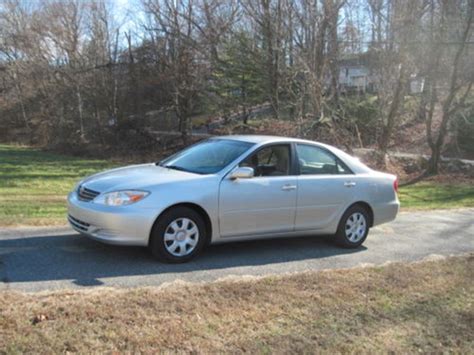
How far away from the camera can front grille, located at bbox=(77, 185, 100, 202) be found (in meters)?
6.05

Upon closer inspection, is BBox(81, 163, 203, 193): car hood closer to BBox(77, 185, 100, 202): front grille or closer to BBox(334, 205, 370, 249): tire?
BBox(77, 185, 100, 202): front grille

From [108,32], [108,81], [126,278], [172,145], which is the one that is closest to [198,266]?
[126,278]

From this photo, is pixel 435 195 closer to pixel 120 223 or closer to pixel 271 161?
pixel 271 161

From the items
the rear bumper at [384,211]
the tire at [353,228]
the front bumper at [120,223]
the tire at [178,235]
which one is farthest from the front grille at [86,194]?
the rear bumper at [384,211]

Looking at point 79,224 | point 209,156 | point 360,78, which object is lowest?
point 79,224

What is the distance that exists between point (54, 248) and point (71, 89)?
970 inches

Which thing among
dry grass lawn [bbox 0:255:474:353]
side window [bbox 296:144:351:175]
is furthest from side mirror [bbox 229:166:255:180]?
dry grass lawn [bbox 0:255:474:353]

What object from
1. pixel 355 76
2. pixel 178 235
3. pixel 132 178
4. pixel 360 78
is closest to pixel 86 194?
pixel 132 178

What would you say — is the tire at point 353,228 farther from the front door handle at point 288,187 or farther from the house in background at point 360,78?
the house in background at point 360,78

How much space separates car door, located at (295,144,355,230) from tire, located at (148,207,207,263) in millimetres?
1504

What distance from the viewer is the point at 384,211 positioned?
7887mm

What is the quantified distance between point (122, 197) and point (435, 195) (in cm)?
1183

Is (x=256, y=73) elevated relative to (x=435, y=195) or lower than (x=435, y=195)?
elevated

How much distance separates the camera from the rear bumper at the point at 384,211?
307 inches
